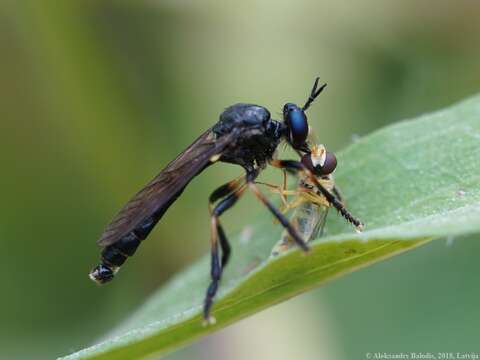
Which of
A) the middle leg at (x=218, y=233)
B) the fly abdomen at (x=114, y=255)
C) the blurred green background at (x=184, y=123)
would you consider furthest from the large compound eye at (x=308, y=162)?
the blurred green background at (x=184, y=123)

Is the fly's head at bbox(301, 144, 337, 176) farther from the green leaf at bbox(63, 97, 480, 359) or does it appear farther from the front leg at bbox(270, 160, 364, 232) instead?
the green leaf at bbox(63, 97, 480, 359)

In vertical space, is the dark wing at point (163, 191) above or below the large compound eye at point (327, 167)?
above

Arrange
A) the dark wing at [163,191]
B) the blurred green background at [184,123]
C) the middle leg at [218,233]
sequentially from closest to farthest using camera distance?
1. the middle leg at [218,233]
2. the dark wing at [163,191]
3. the blurred green background at [184,123]

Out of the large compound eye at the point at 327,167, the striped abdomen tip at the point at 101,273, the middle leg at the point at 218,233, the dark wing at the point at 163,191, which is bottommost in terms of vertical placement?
the striped abdomen tip at the point at 101,273

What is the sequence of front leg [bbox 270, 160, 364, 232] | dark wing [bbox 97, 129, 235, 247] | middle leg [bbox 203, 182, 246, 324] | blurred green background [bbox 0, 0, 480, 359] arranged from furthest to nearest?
blurred green background [bbox 0, 0, 480, 359]
dark wing [bbox 97, 129, 235, 247]
front leg [bbox 270, 160, 364, 232]
middle leg [bbox 203, 182, 246, 324]

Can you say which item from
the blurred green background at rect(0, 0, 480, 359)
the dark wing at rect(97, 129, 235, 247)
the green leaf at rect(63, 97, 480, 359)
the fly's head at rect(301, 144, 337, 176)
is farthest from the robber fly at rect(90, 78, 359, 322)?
the blurred green background at rect(0, 0, 480, 359)

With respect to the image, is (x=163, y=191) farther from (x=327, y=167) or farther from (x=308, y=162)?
(x=327, y=167)

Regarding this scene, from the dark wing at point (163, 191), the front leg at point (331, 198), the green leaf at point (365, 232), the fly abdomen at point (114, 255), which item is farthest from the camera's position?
the fly abdomen at point (114, 255)

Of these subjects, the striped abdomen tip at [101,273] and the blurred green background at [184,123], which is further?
the blurred green background at [184,123]

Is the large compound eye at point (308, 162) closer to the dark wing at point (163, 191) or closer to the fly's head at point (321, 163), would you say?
the fly's head at point (321, 163)
